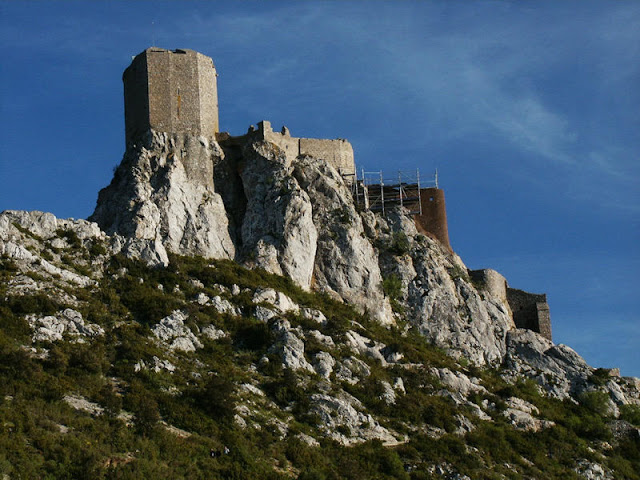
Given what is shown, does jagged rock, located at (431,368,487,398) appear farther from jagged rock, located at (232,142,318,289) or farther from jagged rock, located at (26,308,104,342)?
jagged rock, located at (26,308,104,342)

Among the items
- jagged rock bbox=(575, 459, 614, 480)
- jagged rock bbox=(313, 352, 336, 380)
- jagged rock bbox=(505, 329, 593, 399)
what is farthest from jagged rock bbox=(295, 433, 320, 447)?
jagged rock bbox=(505, 329, 593, 399)

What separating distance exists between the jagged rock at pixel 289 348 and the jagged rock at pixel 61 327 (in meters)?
8.42

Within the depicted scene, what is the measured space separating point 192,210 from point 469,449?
69.8 feet

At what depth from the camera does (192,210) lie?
55688 millimetres

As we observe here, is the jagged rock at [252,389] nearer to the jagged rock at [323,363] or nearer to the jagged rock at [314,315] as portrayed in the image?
the jagged rock at [323,363]

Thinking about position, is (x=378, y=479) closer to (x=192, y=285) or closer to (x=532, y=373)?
(x=192, y=285)

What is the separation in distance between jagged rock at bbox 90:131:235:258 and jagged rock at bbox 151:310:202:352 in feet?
21.1

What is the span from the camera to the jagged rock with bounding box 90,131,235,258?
53.4 m

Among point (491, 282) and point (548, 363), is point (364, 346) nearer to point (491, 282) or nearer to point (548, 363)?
point (548, 363)

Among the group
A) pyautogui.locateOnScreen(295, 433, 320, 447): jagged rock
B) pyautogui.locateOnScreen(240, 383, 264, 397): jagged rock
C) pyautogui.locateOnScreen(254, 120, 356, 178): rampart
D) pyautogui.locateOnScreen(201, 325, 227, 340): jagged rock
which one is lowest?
pyautogui.locateOnScreen(295, 433, 320, 447): jagged rock

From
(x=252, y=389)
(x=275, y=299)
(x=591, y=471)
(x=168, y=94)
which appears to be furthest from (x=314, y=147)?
(x=591, y=471)

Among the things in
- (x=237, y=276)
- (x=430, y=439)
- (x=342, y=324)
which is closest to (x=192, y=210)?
(x=237, y=276)

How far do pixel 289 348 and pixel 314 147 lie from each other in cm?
2143

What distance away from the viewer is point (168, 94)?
193 feet
